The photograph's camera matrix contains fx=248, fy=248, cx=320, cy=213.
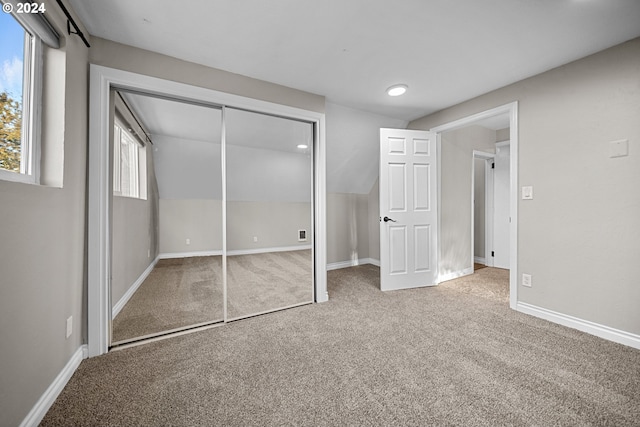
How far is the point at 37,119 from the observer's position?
1.44 metres

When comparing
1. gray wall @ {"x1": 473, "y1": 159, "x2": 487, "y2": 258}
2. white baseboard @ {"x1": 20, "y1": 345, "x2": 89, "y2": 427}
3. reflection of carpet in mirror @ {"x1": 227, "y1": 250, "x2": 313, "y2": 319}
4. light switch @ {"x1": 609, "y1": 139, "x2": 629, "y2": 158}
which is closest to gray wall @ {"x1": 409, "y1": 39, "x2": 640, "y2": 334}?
light switch @ {"x1": 609, "y1": 139, "x2": 629, "y2": 158}

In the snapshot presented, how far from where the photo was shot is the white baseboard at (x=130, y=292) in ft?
7.11

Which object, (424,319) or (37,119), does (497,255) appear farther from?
(37,119)

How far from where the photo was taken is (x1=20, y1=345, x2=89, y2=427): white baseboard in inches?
47.5

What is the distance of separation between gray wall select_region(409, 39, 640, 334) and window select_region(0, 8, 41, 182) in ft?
12.8

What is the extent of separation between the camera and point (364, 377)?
1.59 meters

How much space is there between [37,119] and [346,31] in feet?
6.69

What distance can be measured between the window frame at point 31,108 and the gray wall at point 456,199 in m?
4.02

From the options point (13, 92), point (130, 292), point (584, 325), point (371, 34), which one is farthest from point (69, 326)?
point (584, 325)

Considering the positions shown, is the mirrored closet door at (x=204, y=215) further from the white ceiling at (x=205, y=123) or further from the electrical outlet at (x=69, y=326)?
the electrical outlet at (x=69, y=326)

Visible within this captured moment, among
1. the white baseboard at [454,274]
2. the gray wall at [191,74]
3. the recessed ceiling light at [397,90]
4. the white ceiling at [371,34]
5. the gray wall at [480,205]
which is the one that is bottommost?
the white baseboard at [454,274]

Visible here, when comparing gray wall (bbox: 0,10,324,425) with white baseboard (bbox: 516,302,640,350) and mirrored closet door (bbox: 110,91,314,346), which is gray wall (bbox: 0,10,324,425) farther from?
white baseboard (bbox: 516,302,640,350)

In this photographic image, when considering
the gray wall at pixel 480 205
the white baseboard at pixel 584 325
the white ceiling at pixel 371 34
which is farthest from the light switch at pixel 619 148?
the gray wall at pixel 480 205

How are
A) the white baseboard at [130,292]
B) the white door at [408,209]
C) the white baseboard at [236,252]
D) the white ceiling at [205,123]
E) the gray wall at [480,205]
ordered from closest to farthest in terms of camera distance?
the white baseboard at [130,292], the white ceiling at [205,123], the white baseboard at [236,252], the white door at [408,209], the gray wall at [480,205]
